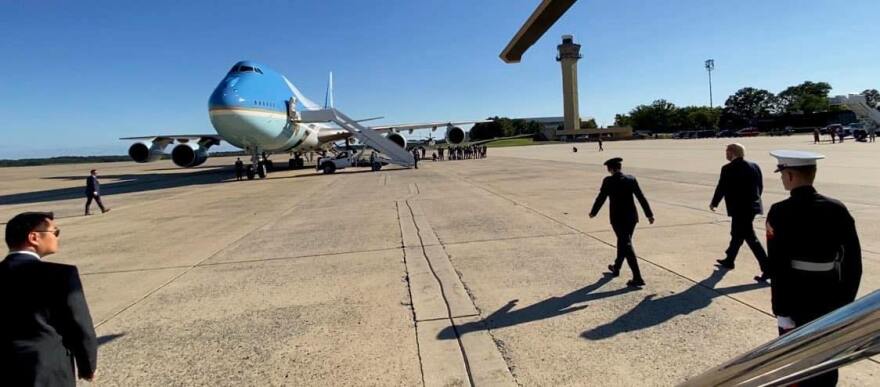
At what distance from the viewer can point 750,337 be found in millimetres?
3928

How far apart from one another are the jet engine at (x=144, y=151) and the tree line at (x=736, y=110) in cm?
11970

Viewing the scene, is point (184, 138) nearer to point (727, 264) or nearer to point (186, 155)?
point (186, 155)

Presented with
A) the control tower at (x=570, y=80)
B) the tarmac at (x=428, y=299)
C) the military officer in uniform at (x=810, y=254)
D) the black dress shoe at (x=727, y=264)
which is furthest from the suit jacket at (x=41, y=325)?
the control tower at (x=570, y=80)

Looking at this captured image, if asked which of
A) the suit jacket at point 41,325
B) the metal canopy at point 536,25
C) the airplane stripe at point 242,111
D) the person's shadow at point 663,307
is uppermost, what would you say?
the airplane stripe at point 242,111

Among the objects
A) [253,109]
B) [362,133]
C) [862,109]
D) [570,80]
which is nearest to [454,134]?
[362,133]

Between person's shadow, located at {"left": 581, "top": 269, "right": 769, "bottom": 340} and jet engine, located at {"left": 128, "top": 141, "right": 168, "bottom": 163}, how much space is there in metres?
32.7

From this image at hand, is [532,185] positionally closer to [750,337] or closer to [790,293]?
[750,337]

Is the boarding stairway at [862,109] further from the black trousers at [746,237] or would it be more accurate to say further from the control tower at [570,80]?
the control tower at [570,80]

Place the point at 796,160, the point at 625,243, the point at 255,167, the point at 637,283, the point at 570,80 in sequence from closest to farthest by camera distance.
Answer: the point at 796,160, the point at 637,283, the point at 625,243, the point at 255,167, the point at 570,80

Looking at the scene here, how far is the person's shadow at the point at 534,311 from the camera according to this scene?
448 cm

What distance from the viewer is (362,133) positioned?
28.6 m

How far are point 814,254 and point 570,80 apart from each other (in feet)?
370

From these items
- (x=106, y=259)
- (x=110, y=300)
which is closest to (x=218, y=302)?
(x=110, y=300)

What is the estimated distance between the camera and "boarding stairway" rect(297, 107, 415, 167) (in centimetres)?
2677
